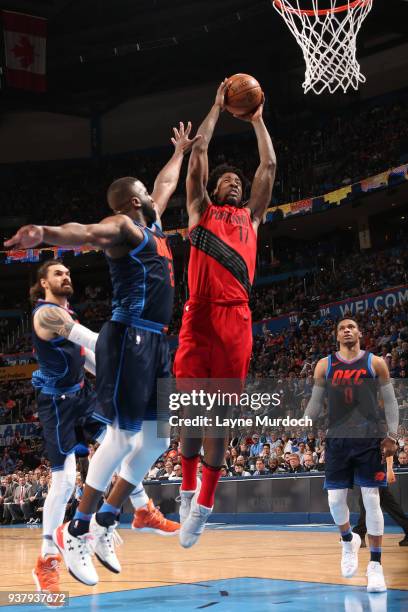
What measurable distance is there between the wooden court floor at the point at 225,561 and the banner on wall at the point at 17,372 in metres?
16.4

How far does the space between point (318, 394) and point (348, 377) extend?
0.46 metres

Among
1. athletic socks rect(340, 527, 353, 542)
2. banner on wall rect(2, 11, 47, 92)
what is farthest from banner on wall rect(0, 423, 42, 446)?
athletic socks rect(340, 527, 353, 542)

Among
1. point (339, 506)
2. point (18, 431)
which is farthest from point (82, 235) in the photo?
point (18, 431)

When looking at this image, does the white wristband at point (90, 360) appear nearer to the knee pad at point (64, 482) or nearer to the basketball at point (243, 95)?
the knee pad at point (64, 482)

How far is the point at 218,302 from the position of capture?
17.0 ft

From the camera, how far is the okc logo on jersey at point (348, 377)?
7.53 m

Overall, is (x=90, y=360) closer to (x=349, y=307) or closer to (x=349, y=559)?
(x=349, y=559)

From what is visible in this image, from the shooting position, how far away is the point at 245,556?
10141mm

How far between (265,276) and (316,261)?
207 centimetres

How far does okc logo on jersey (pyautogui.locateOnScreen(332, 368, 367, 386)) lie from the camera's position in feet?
24.7

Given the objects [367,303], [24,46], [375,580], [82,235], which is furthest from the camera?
[24,46]

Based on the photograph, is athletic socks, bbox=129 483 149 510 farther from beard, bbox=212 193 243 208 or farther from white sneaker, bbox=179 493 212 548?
beard, bbox=212 193 243 208

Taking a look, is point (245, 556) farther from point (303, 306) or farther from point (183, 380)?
point (303, 306)

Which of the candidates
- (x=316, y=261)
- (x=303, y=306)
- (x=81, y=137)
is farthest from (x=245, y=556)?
(x=81, y=137)
